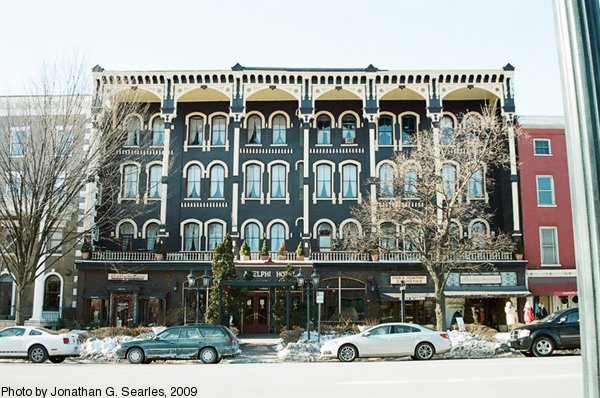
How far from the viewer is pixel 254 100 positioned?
37875 millimetres

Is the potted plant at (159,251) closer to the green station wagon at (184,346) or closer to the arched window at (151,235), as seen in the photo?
the arched window at (151,235)

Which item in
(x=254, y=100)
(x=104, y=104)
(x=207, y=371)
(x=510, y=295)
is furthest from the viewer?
(x=254, y=100)

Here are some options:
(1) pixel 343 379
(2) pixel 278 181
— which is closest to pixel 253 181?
(2) pixel 278 181

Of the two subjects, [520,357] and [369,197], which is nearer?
[520,357]

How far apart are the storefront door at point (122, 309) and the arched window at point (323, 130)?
47.7 ft

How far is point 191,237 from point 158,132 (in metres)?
6.90

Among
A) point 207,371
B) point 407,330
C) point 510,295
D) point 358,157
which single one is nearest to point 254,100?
point 358,157

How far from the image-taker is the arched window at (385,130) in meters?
37.2

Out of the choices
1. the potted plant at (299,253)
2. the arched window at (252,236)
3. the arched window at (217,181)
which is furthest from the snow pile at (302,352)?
the arched window at (217,181)

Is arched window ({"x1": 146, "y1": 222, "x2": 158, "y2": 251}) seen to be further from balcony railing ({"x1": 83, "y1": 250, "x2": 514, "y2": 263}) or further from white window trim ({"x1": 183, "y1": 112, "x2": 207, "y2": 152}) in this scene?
white window trim ({"x1": 183, "y1": 112, "x2": 207, "y2": 152})

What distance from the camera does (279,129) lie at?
37.5 meters

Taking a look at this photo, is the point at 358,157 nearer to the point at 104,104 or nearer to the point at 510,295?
the point at 510,295

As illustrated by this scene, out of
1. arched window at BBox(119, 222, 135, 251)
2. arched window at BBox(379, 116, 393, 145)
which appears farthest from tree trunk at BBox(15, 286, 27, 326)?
arched window at BBox(379, 116, 393, 145)

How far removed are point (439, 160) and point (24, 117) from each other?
18355 mm
